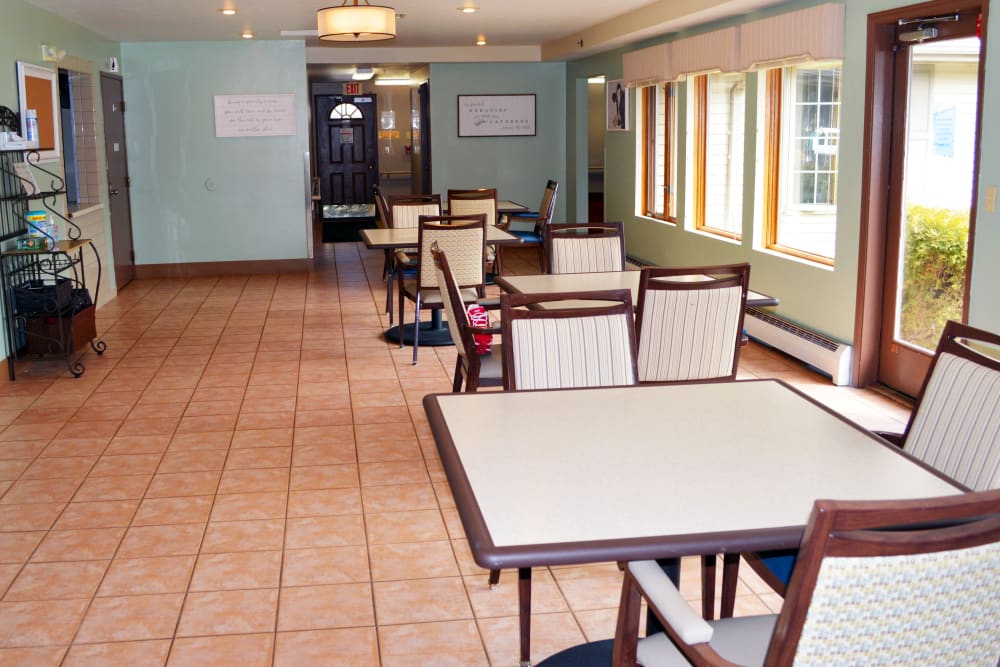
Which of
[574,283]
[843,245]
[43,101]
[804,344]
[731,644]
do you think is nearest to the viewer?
[731,644]

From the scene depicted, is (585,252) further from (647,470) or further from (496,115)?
(496,115)

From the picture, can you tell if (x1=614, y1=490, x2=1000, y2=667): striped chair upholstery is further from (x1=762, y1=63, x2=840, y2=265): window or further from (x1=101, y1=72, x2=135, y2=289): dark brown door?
(x1=101, y1=72, x2=135, y2=289): dark brown door

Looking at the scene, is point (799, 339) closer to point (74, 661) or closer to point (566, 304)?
point (566, 304)

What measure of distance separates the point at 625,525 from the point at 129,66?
9277 millimetres

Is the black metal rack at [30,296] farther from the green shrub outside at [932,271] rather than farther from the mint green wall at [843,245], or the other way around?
the green shrub outside at [932,271]

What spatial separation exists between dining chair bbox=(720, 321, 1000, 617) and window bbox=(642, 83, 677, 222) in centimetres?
630

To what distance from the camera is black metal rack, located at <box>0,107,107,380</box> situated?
597 cm

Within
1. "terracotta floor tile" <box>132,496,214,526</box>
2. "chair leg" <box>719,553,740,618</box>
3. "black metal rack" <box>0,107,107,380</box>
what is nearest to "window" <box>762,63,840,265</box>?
"chair leg" <box>719,553,740,618</box>

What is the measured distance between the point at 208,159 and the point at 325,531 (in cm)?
718

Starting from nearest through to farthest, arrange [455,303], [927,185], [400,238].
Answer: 1. [455,303]
2. [927,185]
3. [400,238]

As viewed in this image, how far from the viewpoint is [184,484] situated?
4168 mm

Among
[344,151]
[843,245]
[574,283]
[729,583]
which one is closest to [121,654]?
[729,583]

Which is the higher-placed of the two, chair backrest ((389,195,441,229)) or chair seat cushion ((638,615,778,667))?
chair backrest ((389,195,441,229))

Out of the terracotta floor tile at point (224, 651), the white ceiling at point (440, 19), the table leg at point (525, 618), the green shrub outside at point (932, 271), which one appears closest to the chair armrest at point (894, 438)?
the table leg at point (525, 618)
